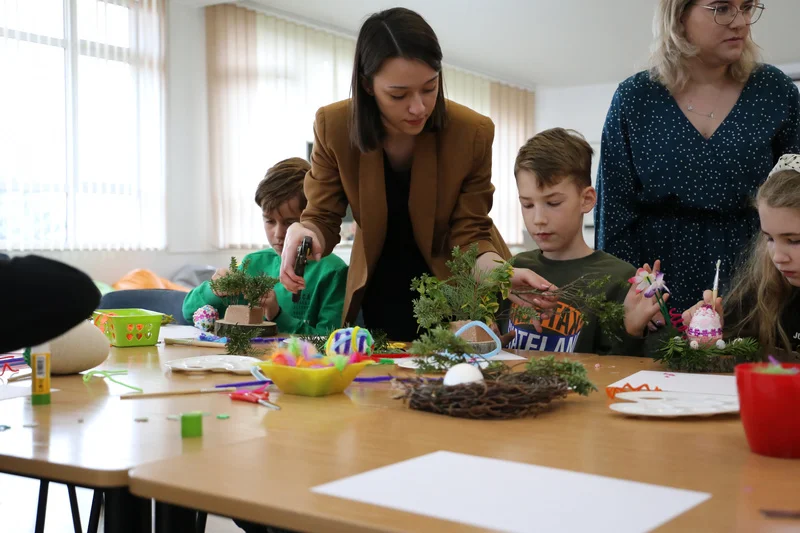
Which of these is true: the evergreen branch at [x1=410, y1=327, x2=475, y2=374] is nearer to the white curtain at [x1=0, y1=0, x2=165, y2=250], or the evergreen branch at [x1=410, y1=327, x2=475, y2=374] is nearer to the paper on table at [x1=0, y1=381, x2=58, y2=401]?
the paper on table at [x1=0, y1=381, x2=58, y2=401]

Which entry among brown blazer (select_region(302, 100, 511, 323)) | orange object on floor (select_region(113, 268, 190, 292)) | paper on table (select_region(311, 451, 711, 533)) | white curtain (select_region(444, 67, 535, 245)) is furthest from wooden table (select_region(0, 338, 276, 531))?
white curtain (select_region(444, 67, 535, 245))

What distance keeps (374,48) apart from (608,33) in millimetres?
6774

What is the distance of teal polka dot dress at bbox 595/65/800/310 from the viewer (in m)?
2.22

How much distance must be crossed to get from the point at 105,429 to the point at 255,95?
6.43 m

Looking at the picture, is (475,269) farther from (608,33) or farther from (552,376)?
(608,33)

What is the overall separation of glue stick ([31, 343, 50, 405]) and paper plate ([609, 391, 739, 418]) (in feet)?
2.64

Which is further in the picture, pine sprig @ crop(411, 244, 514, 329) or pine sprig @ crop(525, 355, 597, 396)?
pine sprig @ crop(411, 244, 514, 329)

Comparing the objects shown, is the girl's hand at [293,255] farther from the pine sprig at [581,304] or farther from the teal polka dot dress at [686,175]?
the teal polka dot dress at [686,175]

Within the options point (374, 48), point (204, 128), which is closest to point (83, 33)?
point (204, 128)

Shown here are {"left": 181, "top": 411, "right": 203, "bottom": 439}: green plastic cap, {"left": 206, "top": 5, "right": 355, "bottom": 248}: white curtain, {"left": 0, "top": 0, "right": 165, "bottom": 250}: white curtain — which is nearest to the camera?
{"left": 181, "top": 411, "right": 203, "bottom": 439}: green plastic cap

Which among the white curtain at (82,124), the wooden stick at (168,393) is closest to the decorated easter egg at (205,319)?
the wooden stick at (168,393)

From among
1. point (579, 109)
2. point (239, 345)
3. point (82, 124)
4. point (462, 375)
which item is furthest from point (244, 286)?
point (579, 109)

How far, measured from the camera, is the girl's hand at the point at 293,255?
1.95m

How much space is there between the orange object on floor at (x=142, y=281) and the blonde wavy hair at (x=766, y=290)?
4.84 m
